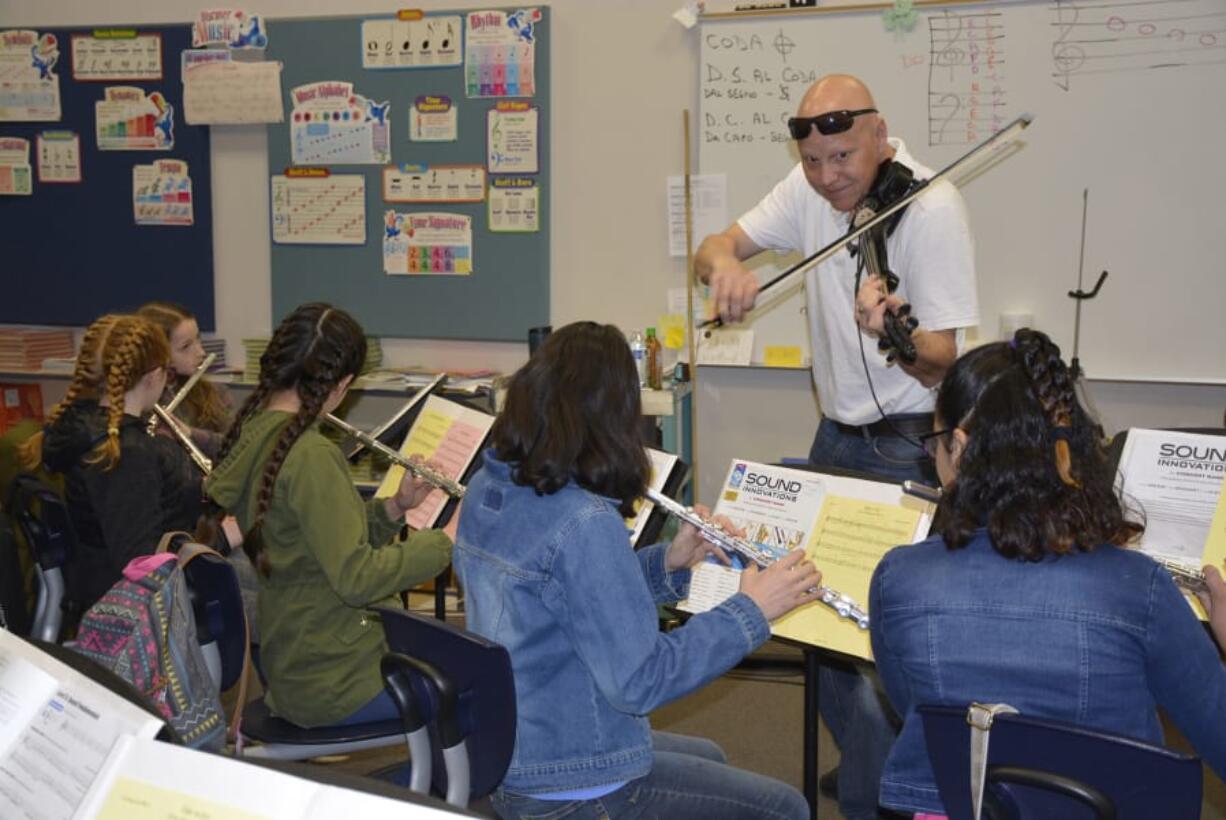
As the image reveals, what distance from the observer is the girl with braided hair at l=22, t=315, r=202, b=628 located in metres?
3.01

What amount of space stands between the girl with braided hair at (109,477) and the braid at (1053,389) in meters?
2.20

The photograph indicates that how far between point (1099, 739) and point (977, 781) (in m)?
0.17

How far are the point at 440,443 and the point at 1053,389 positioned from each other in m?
1.65

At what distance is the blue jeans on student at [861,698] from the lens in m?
2.68

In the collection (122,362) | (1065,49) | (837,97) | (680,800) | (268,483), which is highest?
(1065,49)

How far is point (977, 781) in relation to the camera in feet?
4.83

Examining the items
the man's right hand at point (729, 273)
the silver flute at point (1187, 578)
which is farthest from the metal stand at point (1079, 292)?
the silver flute at point (1187, 578)

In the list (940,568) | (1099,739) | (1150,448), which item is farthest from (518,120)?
(1099,739)

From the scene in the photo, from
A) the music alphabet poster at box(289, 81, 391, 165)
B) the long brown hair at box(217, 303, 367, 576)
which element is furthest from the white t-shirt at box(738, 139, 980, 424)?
the music alphabet poster at box(289, 81, 391, 165)

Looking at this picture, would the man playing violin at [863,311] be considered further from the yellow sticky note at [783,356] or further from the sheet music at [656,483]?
the yellow sticky note at [783,356]

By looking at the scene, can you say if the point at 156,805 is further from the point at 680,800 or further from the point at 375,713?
the point at 375,713

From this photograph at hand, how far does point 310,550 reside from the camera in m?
2.50

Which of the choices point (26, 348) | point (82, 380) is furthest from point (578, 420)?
point (26, 348)

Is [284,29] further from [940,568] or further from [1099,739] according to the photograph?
[1099,739]
